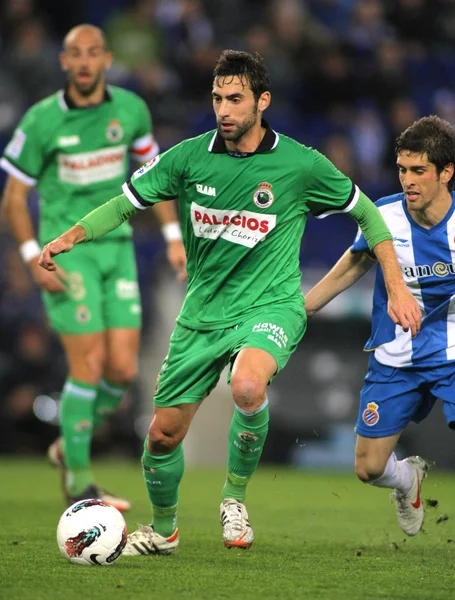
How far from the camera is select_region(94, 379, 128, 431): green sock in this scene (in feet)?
24.9

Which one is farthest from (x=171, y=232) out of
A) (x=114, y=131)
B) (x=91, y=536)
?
(x=91, y=536)

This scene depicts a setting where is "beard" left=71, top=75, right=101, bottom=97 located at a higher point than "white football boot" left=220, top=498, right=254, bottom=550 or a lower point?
higher

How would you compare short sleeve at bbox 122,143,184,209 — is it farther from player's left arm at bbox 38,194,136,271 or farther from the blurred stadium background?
the blurred stadium background

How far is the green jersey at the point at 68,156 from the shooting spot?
24.2ft

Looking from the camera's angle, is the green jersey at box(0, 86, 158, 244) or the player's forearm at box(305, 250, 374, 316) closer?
the player's forearm at box(305, 250, 374, 316)

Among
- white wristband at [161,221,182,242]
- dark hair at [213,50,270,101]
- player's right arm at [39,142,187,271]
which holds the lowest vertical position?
white wristband at [161,221,182,242]

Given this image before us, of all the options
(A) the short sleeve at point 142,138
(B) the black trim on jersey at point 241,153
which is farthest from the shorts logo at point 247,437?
(A) the short sleeve at point 142,138

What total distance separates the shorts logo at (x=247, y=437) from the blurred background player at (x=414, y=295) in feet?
2.47

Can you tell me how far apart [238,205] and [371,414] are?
134 cm

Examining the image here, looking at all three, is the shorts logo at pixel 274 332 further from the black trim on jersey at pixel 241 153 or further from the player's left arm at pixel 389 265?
the black trim on jersey at pixel 241 153

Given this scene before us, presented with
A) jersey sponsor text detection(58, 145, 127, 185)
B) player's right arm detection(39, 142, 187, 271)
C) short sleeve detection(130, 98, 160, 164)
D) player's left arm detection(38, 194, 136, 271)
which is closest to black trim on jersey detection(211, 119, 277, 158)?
player's right arm detection(39, 142, 187, 271)

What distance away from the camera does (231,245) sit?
17.8 ft

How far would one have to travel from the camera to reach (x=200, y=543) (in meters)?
5.84

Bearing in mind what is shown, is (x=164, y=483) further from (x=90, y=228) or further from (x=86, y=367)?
(x=86, y=367)
